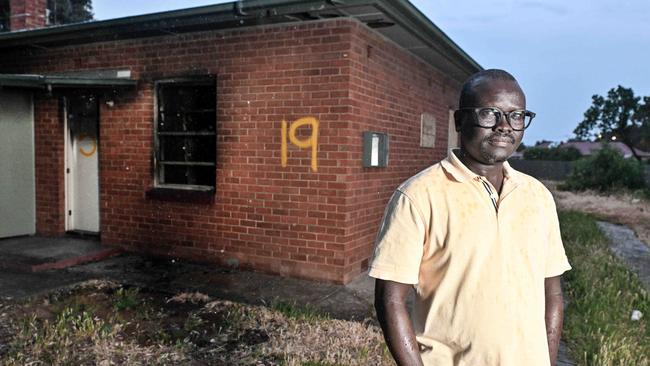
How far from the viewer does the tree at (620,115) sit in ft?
159

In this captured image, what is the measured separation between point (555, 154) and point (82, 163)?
124 ft

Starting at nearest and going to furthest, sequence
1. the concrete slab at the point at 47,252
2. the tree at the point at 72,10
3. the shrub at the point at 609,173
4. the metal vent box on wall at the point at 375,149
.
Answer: the metal vent box on wall at the point at 375,149
the concrete slab at the point at 47,252
the shrub at the point at 609,173
the tree at the point at 72,10

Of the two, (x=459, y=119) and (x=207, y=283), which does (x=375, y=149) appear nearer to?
(x=207, y=283)

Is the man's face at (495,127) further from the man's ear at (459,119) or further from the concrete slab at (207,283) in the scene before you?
the concrete slab at (207,283)

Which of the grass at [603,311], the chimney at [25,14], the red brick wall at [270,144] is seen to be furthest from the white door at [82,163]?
the grass at [603,311]

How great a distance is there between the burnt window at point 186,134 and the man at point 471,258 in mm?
5119

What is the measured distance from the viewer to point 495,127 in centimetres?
156

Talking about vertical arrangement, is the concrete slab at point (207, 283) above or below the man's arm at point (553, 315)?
below

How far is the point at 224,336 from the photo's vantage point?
3.93 meters

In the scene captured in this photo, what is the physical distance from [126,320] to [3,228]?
4.55 m

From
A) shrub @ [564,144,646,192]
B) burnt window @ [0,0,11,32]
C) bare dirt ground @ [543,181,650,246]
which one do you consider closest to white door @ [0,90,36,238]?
bare dirt ground @ [543,181,650,246]

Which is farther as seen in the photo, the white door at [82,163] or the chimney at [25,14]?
the chimney at [25,14]

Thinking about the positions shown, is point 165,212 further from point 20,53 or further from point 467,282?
point 467,282

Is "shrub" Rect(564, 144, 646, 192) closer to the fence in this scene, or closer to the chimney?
the fence
